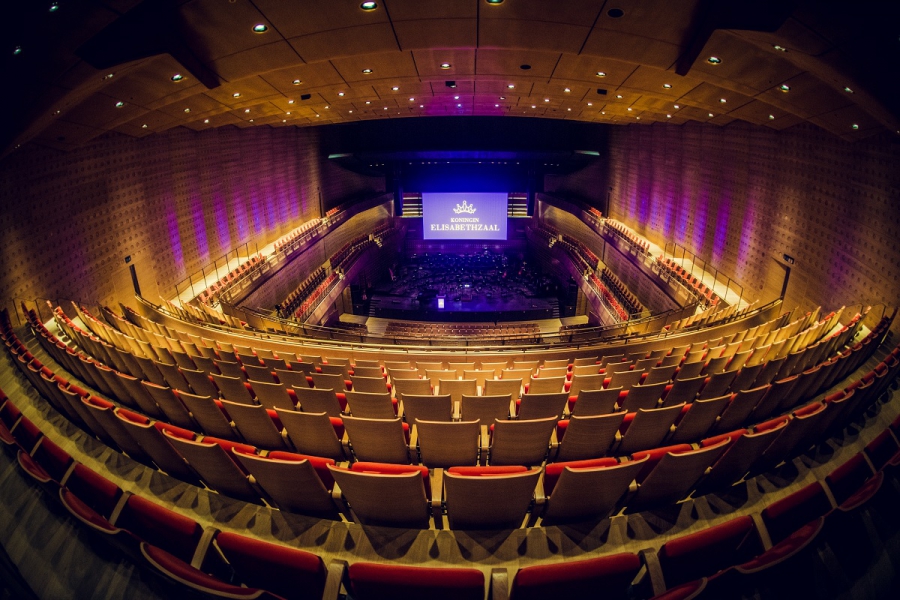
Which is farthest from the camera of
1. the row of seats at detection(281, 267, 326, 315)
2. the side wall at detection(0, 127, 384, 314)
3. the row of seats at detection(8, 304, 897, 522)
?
the row of seats at detection(281, 267, 326, 315)

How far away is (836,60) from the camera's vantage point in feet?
14.2

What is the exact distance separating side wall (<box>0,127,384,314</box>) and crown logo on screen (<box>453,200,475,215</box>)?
9646 millimetres

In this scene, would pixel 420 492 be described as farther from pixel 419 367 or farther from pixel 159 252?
pixel 159 252

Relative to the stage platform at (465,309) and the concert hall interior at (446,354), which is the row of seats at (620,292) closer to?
the concert hall interior at (446,354)

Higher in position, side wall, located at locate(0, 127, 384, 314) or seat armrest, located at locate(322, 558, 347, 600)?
side wall, located at locate(0, 127, 384, 314)

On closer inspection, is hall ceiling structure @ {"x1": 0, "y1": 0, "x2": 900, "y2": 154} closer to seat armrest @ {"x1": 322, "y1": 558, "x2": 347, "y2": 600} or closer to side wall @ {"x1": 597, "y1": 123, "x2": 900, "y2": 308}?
side wall @ {"x1": 597, "y1": 123, "x2": 900, "y2": 308}

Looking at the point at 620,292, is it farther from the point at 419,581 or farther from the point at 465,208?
the point at 419,581

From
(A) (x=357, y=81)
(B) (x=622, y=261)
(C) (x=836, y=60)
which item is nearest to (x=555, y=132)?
(B) (x=622, y=261)

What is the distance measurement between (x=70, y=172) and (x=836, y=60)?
12918mm

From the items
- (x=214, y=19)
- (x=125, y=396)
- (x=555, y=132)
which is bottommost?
(x=125, y=396)

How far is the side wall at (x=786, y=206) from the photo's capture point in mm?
7391

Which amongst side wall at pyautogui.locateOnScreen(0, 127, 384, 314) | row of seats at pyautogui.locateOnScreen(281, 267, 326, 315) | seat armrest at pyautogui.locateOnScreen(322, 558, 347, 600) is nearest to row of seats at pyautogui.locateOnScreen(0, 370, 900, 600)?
seat armrest at pyautogui.locateOnScreen(322, 558, 347, 600)

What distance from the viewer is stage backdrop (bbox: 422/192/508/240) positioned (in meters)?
23.6

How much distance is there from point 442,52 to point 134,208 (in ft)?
29.8
